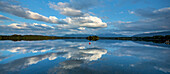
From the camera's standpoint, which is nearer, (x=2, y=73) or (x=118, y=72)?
(x=2, y=73)

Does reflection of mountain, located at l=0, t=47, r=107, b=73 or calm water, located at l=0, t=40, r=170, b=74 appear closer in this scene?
calm water, located at l=0, t=40, r=170, b=74

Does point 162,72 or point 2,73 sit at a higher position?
point 2,73

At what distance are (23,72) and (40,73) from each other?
165 cm

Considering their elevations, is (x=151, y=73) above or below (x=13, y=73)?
below

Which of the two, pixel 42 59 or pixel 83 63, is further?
pixel 42 59

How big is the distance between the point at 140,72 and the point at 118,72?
7.13 feet

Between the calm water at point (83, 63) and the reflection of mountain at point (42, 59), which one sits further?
the reflection of mountain at point (42, 59)

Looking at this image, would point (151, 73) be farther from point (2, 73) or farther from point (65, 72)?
point (2, 73)

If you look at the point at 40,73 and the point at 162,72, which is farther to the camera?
the point at 162,72

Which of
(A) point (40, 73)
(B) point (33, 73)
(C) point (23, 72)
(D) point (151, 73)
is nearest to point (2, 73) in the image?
(C) point (23, 72)

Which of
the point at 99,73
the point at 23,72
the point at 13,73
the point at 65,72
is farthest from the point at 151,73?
the point at 13,73

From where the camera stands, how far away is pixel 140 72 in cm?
841

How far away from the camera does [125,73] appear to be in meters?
8.02

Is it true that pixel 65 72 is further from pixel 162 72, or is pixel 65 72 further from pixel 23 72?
pixel 162 72
